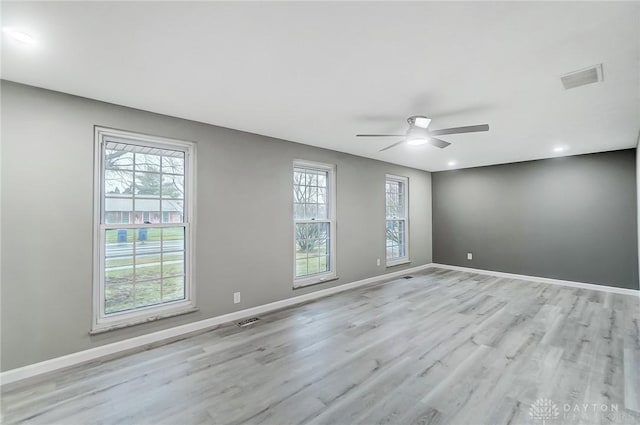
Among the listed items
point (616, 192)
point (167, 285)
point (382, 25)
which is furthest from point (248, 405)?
point (616, 192)

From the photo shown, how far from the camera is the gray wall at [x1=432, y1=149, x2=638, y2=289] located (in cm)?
475

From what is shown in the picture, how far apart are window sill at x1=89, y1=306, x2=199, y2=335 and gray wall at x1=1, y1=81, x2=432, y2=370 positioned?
6 cm

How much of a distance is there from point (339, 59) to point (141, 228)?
255cm

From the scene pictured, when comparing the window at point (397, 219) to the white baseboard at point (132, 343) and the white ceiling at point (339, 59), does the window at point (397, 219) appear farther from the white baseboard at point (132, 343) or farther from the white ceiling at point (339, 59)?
the white ceiling at point (339, 59)

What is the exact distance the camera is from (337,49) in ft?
6.31

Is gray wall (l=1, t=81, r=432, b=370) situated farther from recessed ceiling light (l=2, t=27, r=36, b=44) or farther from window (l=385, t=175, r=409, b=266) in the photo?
window (l=385, t=175, r=409, b=266)

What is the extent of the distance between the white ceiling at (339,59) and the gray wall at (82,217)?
9.8 inches

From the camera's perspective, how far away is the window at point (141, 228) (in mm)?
2781

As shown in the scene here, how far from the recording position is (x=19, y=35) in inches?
69.2

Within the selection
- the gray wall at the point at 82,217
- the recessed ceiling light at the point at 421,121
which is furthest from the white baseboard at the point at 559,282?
the recessed ceiling light at the point at 421,121

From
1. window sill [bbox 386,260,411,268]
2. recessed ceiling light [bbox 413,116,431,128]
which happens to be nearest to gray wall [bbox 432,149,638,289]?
window sill [bbox 386,260,411,268]

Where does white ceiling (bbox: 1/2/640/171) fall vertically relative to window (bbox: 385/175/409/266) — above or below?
above

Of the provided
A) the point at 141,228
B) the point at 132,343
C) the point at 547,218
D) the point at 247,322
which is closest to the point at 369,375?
the point at 247,322

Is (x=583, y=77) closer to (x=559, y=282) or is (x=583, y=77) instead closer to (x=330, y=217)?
(x=330, y=217)
